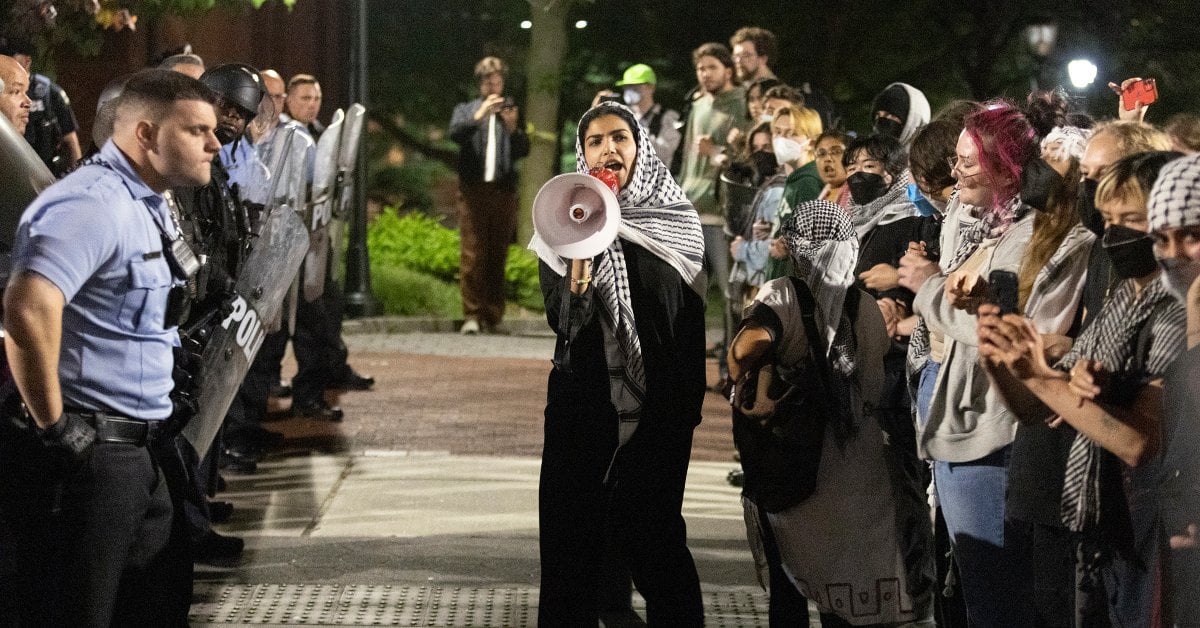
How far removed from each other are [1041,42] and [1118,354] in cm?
2072

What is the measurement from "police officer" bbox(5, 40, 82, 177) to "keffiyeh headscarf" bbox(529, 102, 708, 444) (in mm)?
4478

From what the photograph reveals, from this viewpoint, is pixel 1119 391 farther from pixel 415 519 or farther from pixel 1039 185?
pixel 415 519

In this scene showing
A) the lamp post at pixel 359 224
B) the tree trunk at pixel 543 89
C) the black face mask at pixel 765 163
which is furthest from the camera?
the tree trunk at pixel 543 89

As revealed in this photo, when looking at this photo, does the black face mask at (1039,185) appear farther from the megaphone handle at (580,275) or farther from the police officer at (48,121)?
the police officer at (48,121)

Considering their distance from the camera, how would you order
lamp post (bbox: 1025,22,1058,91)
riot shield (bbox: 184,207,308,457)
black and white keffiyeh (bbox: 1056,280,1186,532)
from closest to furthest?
black and white keffiyeh (bbox: 1056,280,1186,532) → riot shield (bbox: 184,207,308,457) → lamp post (bbox: 1025,22,1058,91)

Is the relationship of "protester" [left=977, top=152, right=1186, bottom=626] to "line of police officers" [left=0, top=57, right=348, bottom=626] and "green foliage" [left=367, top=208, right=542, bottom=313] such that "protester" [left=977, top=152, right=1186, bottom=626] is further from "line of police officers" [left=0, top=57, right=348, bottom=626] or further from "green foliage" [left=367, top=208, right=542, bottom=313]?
"green foliage" [left=367, top=208, right=542, bottom=313]

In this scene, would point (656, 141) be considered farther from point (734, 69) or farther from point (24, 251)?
point (24, 251)

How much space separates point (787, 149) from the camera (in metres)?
9.66

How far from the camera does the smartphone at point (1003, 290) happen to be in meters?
4.86

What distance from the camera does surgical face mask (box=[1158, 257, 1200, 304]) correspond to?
3.80m

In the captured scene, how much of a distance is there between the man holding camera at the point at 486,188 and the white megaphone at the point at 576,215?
952 cm

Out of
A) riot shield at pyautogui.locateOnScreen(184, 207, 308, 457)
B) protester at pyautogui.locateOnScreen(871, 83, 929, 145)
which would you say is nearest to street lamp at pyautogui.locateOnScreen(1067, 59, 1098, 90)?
protester at pyautogui.locateOnScreen(871, 83, 929, 145)

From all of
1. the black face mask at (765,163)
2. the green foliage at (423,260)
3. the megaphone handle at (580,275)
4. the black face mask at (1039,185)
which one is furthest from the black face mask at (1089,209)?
the green foliage at (423,260)

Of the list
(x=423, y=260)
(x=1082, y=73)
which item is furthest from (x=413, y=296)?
(x=1082, y=73)
